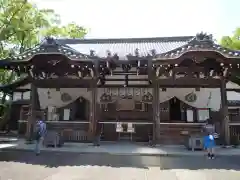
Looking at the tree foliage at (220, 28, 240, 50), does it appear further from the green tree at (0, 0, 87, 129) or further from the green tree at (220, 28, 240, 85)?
the green tree at (0, 0, 87, 129)

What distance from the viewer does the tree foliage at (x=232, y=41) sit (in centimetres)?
2228

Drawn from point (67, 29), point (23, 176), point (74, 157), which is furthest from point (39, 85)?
point (67, 29)

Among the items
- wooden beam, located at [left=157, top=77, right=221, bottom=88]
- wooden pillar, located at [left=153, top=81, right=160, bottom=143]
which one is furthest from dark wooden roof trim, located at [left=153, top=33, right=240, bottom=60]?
wooden pillar, located at [left=153, top=81, right=160, bottom=143]

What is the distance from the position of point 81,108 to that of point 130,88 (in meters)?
3.52

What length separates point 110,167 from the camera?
7137 mm

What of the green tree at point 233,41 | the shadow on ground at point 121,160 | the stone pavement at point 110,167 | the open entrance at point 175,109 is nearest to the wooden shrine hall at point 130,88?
the open entrance at point 175,109

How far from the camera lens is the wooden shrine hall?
10.7 meters

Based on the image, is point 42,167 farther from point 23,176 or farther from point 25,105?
point 25,105

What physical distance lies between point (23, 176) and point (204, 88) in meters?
9.83

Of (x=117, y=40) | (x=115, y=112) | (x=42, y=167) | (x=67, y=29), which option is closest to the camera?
(x=42, y=167)

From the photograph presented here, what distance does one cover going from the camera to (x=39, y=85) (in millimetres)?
12234

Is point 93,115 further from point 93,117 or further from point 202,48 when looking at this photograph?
point 202,48

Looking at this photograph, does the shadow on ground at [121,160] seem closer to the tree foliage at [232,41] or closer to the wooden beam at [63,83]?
the wooden beam at [63,83]

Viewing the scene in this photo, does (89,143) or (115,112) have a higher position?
(115,112)
